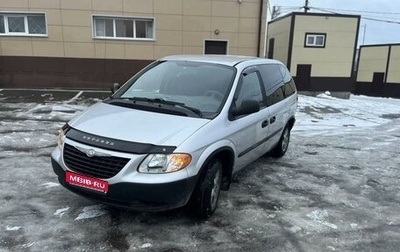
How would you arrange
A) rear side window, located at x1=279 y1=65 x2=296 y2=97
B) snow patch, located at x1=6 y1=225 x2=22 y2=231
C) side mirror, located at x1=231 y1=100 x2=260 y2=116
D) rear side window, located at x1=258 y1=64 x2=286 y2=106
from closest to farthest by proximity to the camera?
snow patch, located at x1=6 y1=225 x2=22 y2=231, side mirror, located at x1=231 y1=100 x2=260 y2=116, rear side window, located at x1=258 y1=64 x2=286 y2=106, rear side window, located at x1=279 y1=65 x2=296 y2=97

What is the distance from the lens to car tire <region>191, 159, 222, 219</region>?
11.7ft

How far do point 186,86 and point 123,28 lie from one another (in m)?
10.6

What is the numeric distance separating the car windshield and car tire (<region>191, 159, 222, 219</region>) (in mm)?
566

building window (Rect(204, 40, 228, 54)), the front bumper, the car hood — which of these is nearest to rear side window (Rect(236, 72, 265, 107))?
the car hood

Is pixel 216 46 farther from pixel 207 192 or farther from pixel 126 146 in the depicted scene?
pixel 126 146

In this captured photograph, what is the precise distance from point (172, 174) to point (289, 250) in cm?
131

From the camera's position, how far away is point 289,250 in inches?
130

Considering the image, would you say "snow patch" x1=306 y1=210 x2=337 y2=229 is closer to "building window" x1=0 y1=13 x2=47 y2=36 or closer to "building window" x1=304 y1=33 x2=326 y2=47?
"building window" x1=0 y1=13 x2=47 y2=36

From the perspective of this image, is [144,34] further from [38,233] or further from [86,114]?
[38,233]

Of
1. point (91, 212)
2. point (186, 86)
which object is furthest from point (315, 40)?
point (91, 212)

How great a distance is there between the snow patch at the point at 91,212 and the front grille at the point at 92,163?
601mm

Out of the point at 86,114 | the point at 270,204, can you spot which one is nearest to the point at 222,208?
the point at 270,204

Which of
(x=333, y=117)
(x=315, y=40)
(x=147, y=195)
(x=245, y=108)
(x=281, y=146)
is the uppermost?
(x=315, y=40)

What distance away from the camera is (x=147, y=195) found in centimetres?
318
